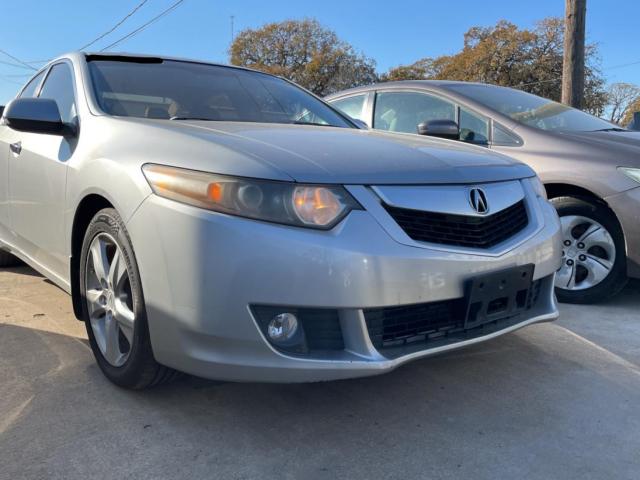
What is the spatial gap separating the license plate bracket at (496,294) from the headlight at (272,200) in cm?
55

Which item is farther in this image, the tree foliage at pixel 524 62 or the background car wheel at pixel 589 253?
the tree foliage at pixel 524 62

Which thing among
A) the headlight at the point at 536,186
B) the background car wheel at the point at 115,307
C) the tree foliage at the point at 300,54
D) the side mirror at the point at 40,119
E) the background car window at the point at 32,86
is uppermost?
the tree foliage at the point at 300,54

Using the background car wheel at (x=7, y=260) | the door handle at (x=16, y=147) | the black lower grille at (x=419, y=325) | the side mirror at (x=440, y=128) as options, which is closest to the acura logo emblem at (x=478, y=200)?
the black lower grille at (x=419, y=325)

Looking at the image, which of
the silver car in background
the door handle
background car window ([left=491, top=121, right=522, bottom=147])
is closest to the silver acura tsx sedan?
the door handle

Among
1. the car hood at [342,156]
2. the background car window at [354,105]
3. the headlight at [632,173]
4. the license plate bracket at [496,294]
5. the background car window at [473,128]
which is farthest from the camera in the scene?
the background car window at [354,105]

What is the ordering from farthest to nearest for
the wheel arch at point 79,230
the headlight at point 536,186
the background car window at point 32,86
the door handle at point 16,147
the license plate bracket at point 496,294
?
1. the background car window at point 32,86
2. the door handle at point 16,147
3. the headlight at point 536,186
4. the wheel arch at point 79,230
5. the license plate bracket at point 496,294

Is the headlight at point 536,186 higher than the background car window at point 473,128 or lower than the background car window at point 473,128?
lower

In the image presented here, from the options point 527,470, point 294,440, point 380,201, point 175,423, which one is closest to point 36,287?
point 175,423

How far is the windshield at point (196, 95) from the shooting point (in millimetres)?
2875

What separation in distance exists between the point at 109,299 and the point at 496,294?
157 centimetres

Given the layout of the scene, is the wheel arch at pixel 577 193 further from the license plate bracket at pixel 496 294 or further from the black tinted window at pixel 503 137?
the license plate bracket at pixel 496 294

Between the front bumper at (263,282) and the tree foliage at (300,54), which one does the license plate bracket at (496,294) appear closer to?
the front bumper at (263,282)

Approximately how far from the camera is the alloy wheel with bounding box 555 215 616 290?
144 inches

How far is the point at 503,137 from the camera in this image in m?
4.12
